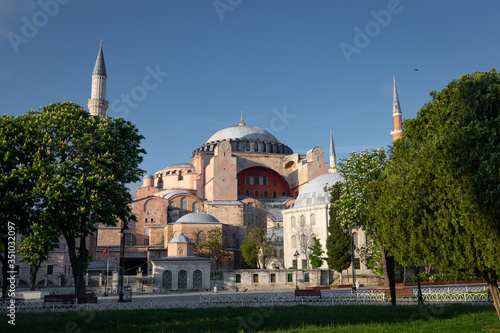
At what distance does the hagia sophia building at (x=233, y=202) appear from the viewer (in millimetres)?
44688

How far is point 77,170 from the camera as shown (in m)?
19.6

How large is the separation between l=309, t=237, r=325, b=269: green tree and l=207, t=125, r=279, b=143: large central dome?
30.1 m

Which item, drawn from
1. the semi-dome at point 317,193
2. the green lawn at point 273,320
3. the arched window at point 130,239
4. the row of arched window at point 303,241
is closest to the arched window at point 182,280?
the row of arched window at point 303,241

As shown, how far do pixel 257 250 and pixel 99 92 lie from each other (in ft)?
79.0

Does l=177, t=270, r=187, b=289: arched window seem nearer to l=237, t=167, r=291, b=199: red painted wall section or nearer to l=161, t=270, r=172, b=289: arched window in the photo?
l=161, t=270, r=172, b=289: arched window

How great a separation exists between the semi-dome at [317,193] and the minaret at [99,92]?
2267 centimetres

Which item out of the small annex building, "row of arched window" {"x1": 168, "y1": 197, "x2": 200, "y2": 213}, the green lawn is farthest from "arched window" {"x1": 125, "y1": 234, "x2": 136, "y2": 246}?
the green lawn

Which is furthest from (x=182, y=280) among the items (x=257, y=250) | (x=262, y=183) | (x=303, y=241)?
(x=262, y=183)

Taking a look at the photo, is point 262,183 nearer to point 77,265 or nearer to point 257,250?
point 257,250

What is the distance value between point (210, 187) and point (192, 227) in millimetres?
10508

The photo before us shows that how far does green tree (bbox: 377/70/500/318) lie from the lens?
39.0ft

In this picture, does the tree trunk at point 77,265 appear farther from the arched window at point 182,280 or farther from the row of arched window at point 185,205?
the row of arched window at point 185,205

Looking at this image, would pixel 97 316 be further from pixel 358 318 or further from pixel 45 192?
pixel 358 318

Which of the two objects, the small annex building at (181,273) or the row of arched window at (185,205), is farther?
the row of arched window at (185,205)
